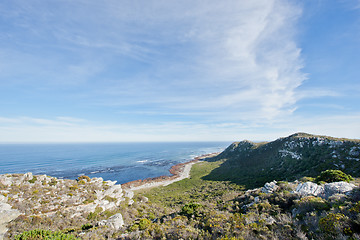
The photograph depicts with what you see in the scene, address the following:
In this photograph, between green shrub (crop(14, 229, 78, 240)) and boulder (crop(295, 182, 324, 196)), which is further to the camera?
boulder (crop(295, 182, 324, 196))

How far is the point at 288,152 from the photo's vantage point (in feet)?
165

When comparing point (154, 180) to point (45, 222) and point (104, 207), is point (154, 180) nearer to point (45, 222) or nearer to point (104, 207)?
point (104, 207)

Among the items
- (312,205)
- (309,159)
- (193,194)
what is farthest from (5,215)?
(309,159)

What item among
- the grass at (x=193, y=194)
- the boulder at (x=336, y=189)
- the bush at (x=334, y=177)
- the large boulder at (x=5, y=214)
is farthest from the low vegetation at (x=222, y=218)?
the grass at (x=193, y=194)

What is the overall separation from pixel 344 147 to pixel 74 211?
5556cm

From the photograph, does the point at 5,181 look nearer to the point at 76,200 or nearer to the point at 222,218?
the point at 76,200

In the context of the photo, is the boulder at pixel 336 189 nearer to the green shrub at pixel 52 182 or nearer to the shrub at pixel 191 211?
the shrub at pixel 191 211

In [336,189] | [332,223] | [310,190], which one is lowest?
[310,190]

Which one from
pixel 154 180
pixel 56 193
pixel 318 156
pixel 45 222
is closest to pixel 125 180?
pixel 154 180

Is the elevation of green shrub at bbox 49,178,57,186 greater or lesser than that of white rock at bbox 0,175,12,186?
lesser

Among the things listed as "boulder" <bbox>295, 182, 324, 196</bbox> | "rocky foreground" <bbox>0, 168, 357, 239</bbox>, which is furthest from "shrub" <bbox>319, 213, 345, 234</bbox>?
"boulder" <bbox>295, 182, 324, 196</bbox>

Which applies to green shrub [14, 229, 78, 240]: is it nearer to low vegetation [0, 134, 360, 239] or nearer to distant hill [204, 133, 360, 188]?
low vegetation [0, 134, 360, 239]

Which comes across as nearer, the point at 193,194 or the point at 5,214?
the point at 5,214

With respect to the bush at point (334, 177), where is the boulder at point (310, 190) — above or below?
above
